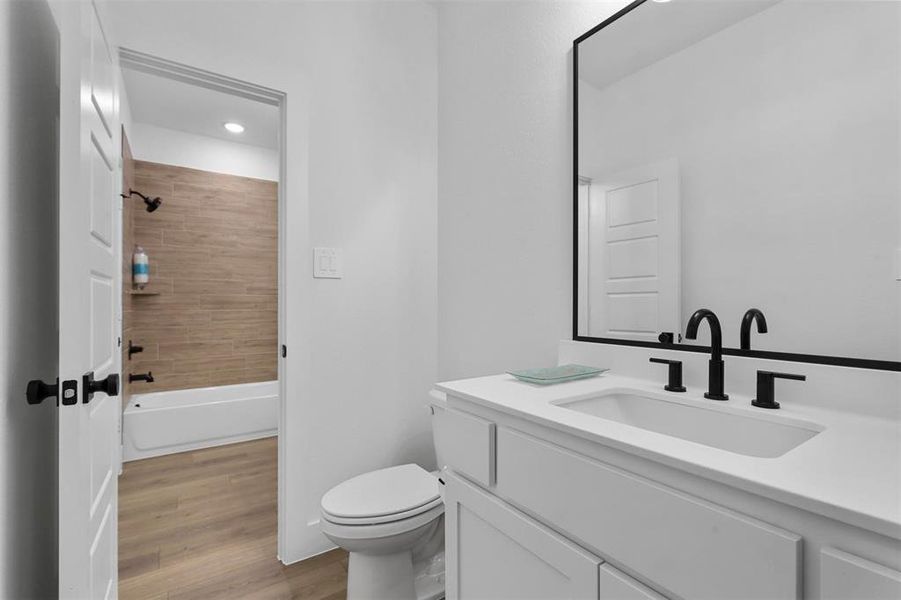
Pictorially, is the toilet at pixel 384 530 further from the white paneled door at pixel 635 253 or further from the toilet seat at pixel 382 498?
the white paneled door at pixel 635 253

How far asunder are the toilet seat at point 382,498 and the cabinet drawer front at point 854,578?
1141mm

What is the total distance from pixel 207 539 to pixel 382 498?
1.02 meters

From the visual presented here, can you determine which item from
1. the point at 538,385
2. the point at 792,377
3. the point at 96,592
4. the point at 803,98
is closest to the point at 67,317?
the point at 96,592

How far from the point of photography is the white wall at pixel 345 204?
1.63 metres

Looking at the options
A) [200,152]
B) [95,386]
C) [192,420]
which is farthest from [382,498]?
[200,152]

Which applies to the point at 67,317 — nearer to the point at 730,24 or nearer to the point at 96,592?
the point at 96,592

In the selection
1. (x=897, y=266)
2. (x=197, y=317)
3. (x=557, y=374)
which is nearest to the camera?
(x=897, y=266)

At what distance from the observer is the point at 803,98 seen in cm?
87

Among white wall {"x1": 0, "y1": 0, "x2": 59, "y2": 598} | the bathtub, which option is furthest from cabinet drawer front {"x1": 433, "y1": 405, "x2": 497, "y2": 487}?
the bathtub

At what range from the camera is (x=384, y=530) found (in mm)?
1310

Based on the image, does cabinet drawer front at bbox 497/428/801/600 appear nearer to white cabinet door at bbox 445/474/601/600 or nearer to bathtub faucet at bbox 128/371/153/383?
white cabinet door at bbox 445/474/601/600

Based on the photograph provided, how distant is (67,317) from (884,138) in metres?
1.60

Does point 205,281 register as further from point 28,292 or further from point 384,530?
point 384,530

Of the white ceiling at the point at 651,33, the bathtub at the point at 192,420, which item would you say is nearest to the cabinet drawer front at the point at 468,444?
the white ceiling at the point at 651,33
